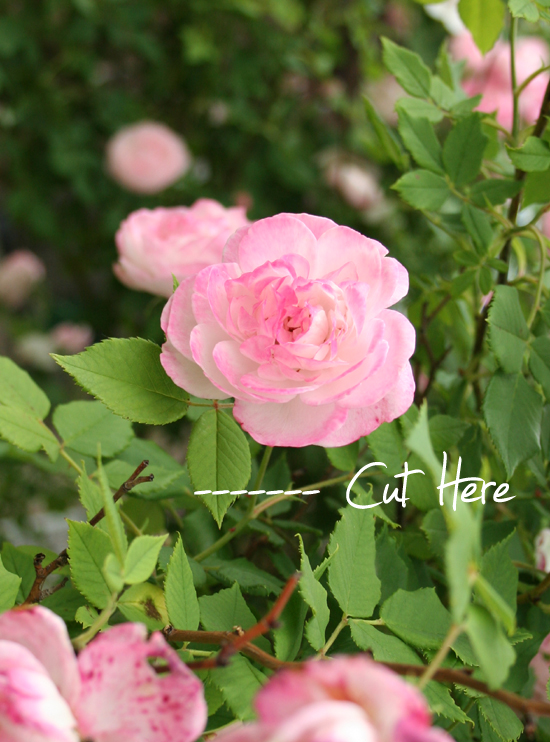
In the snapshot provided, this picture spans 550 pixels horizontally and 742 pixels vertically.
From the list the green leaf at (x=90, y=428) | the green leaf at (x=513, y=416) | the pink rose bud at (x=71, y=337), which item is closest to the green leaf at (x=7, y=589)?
the green leaf at (x=90, y=428)

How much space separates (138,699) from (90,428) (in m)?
0.21

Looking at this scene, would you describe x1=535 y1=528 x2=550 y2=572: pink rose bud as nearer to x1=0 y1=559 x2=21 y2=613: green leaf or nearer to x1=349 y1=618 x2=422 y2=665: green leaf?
x1=349 y1=618 x2=422 y2=665: green leaf

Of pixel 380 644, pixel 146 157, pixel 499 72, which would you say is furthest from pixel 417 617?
pixel 146 157

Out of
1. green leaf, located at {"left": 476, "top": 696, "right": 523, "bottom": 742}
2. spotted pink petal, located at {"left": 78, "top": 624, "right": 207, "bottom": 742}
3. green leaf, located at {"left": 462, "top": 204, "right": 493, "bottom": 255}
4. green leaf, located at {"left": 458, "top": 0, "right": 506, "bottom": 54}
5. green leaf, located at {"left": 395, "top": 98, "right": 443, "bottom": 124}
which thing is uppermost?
green leaf, located at {"left": 458, "top": 0, "right": 506, "bottom": 54}

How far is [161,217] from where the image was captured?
1.58 feet

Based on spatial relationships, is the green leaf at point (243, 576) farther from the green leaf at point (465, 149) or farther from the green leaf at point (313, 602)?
the green leaf at point (465, 149)

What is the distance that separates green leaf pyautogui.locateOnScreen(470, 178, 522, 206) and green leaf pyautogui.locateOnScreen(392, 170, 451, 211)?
0.06ft

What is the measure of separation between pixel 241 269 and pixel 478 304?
22 centimetres

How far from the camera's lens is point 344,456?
32 cm

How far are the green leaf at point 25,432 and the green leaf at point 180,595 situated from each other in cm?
11

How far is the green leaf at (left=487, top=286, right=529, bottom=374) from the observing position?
0.31 metres

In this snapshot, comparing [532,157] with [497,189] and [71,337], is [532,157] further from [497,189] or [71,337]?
[71,337]

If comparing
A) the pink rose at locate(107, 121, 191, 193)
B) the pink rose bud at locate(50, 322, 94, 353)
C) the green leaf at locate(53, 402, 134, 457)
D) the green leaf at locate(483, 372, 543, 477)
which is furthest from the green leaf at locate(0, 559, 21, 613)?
the pink rose bud at locate(50, 322, 94, 353)

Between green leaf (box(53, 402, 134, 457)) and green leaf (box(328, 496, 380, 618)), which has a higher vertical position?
green leaf (box(328, 496, 380, 618))
